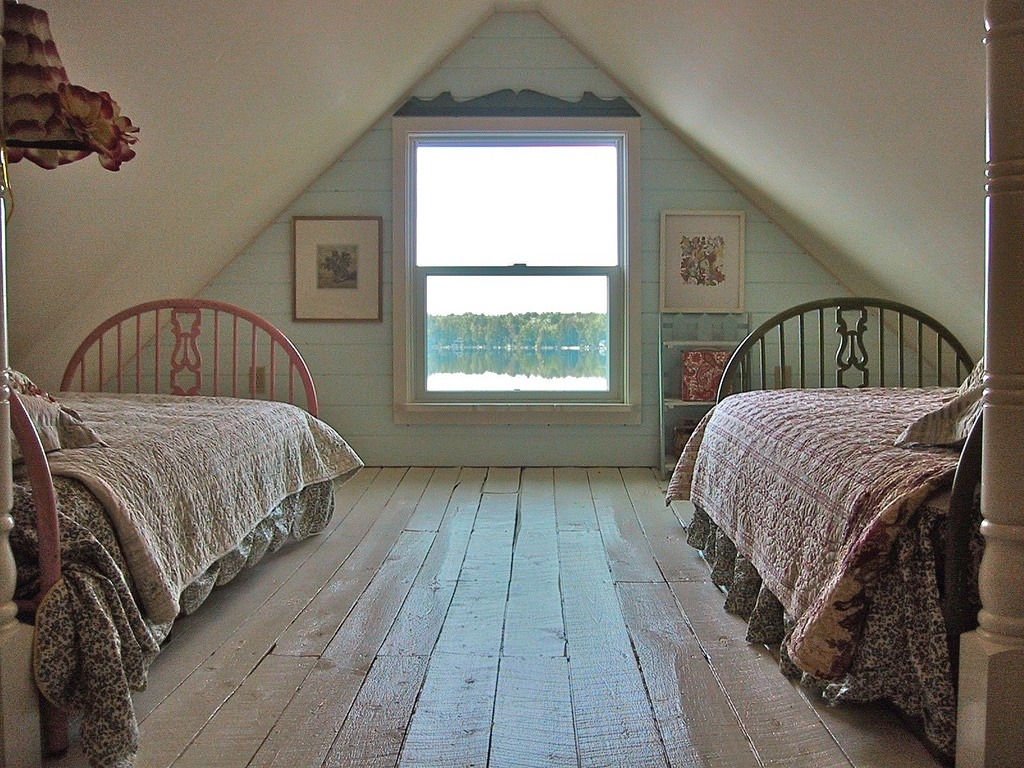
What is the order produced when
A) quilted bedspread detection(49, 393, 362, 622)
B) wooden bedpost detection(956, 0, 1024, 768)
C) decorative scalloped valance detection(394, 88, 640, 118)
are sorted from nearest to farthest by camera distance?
wooden bedpost detection(956, 0, 1024, 768)
quilted bedspread detection(49, 393, 362, 622)
decorative scalloped valance detection(394, 88, 640, 118)

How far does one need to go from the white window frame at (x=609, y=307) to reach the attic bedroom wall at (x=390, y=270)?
0.06m

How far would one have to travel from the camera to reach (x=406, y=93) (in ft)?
14.7

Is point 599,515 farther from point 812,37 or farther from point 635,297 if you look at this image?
point 812,37

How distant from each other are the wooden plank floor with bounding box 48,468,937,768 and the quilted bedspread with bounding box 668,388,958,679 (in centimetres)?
20

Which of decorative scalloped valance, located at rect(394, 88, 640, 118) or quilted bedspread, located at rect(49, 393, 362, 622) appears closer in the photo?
quilted bedspread, located at rect(49, 393, 362, 622)

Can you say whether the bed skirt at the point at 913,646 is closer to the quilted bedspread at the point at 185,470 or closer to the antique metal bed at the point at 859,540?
the antique metal bed at the point at 859,540

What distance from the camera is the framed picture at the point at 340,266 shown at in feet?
14.8

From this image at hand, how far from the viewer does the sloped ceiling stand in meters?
2.29

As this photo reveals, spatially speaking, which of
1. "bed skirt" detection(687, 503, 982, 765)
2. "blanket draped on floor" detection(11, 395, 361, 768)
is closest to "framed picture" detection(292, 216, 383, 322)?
"blanket draped on floor" detection(11, 395, 361, 768)

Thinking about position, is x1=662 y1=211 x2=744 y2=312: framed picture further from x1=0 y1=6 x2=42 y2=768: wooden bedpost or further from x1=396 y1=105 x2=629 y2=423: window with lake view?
x1=0 y1=6 x2=42 y2=768: wooden bedpost

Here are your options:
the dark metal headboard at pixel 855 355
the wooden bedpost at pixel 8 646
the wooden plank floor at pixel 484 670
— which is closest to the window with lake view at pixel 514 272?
the dark metal headboard at pixel 855 355

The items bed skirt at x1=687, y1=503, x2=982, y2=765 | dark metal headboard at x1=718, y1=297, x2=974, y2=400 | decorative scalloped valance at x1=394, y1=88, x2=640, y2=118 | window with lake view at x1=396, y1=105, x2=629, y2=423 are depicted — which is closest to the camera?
bed skirt at x1=687, y1=503, x2=982, y2=765

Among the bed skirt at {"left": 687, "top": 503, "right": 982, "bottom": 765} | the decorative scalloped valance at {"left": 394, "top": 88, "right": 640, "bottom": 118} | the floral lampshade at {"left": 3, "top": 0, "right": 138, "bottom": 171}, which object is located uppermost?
the decorative scalloped valance at {"left": 394, "top": 88, "right": 640, "bottom": 118}

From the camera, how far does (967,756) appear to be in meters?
1.33
